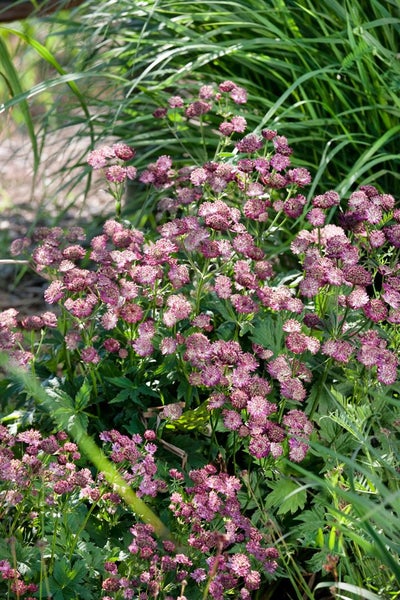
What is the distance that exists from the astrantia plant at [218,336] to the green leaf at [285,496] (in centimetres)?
4

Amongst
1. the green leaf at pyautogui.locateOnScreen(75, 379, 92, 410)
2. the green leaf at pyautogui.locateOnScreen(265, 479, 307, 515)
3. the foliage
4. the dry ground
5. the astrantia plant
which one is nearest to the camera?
the astrantia plant

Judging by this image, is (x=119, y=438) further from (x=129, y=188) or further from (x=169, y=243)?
(x=129, y=188)

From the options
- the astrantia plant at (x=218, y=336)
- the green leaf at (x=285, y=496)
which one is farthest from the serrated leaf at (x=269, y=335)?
the green leaf at (x=285, y=496)

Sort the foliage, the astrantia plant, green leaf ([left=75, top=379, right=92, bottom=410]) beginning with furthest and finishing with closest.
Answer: the foliage → green leaf ([left=75, top=379, right=92, bottom=410]) → the astrantia plant

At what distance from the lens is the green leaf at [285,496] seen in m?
2.06

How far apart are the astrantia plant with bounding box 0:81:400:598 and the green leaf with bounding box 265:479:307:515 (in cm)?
4

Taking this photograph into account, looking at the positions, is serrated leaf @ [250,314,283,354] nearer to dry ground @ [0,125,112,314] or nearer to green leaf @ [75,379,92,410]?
green leaf @ [75,379,92,410]

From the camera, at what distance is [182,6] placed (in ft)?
11.0

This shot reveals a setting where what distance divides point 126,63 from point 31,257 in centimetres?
126

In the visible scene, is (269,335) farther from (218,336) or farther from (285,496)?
(285,496)

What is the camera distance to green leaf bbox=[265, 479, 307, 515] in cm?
206

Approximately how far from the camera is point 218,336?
2.30 metres

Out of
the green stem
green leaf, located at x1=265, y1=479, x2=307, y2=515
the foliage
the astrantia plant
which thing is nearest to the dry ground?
the foliage

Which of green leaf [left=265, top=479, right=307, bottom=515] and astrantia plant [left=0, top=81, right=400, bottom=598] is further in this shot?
green leaf [left=265, top=479, right=307, bottom=515]
